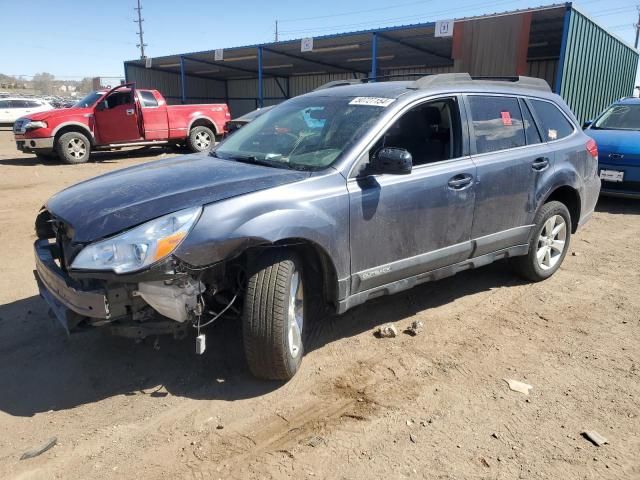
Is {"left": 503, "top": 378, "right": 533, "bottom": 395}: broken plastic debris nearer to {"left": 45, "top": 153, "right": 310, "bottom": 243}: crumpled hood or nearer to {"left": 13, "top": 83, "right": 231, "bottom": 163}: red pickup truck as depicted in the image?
{"left": 45, "top": 153, "right": 310, "bottom": 243}: crumpled hood

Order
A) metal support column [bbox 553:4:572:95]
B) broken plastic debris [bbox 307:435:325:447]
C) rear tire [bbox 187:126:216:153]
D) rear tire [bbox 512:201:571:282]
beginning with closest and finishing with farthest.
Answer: broken plastic debris [bbox 307:435:325:447]
rear tire [bbox 512:201:571:282]
metal support column [bbox 553:4:572:95]
rear tire [bbox 187:126:216:153]

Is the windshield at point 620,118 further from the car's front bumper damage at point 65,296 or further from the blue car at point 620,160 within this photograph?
the car's front bumper damage at point 65,296

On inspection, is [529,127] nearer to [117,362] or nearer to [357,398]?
[357,398]

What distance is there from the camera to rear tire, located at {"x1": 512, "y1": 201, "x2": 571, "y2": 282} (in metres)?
4.57

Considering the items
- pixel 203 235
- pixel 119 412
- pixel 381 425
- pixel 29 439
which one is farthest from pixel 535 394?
pixel 29 439

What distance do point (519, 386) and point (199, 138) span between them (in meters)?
13.6

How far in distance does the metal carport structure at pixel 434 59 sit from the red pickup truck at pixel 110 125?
5.61 m

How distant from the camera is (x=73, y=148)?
1308 centimetres

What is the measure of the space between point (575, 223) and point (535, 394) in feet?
8.74

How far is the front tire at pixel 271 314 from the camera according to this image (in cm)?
280

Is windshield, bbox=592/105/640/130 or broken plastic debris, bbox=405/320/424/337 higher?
windshield, bbox=592/105/640/130

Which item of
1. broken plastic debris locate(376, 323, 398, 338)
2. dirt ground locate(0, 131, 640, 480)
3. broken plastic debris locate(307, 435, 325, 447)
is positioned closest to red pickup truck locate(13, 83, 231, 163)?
dirt ground locate(0, 131, 640, 480)

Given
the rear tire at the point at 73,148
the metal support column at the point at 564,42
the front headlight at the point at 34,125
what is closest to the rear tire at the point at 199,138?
the rear tire at the point at 73,148

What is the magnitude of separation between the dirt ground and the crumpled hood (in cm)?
103
